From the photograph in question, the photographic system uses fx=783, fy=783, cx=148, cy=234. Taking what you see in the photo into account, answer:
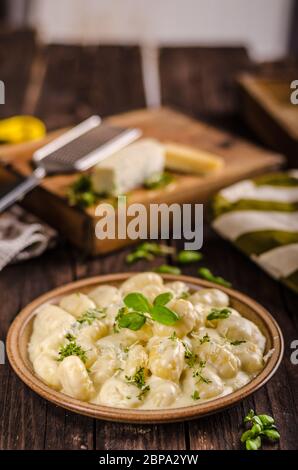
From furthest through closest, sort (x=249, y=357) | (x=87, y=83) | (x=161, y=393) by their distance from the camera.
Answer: (x=87, y=83), (x=249, y=357), (x=161, y=393)

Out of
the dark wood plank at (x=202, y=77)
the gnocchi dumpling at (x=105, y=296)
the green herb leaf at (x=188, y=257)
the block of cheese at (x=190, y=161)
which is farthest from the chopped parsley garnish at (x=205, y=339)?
the dark wood plank at (x=202, y=77)

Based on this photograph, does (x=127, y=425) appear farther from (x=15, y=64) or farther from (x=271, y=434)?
(x=15, y=64)

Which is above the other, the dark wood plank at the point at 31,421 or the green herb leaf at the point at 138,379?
the green herb leaf at the point at 138,379

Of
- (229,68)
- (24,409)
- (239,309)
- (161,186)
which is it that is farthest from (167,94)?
(24,409)

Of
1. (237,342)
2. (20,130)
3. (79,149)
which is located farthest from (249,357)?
(20,130)

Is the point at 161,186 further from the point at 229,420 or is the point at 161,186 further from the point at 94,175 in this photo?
the point at 229,420

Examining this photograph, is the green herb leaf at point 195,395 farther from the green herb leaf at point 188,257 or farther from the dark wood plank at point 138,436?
the green herb leaf at point 188,257
